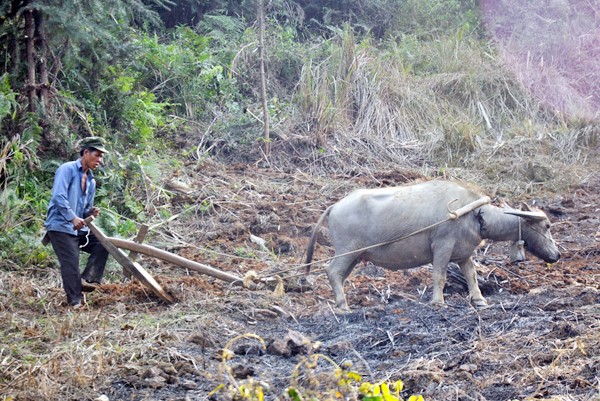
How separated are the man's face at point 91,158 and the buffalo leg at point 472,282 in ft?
12.1

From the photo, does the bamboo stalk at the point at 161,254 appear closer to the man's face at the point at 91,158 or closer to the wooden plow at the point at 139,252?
the wooden plow at the point at 139,252

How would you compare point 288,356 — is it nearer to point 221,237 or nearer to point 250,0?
point 221,237

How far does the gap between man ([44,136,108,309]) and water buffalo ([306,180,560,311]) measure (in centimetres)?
226

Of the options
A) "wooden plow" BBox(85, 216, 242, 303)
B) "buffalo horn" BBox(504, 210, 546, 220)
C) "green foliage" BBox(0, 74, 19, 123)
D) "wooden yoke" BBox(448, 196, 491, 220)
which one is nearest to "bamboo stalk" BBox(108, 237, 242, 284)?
"wooden plow" BBox(85, 216, 242, 303)

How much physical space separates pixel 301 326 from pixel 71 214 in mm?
2228

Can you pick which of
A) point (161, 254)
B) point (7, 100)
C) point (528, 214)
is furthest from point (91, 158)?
point (528, 214)

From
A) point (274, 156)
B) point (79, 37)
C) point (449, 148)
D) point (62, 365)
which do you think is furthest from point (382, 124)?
point (62, 365)

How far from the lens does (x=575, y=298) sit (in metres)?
7.46

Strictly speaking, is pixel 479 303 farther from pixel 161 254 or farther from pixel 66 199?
pixel 66 199

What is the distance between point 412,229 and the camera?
27.0 ft

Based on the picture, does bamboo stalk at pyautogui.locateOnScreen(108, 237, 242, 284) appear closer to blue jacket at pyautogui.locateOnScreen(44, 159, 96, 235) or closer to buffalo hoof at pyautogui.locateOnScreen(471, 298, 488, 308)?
blue jacket at pyautogui.locateOnScreen(44, 159, 96, 235)

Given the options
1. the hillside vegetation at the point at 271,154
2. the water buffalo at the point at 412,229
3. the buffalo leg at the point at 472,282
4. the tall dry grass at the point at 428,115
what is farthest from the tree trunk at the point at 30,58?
the buffalo leg at the point at 472,282

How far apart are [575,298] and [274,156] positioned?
709cm

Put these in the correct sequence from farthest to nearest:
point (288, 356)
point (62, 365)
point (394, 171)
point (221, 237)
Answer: point (394, 171), point (221, 237), point (288, 356), point (62, 365)
